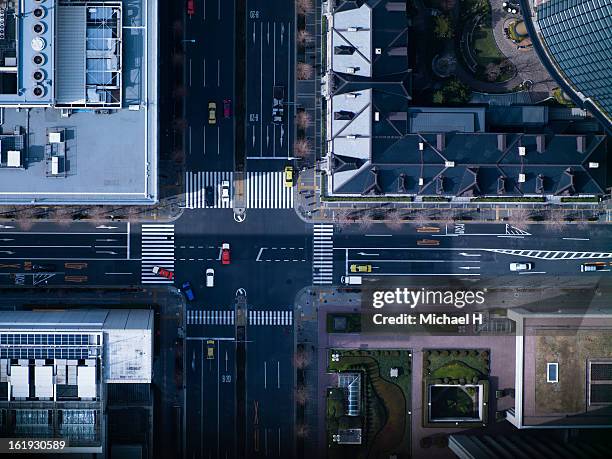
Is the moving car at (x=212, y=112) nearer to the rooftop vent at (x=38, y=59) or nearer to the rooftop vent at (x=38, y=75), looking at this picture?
the rooftop vent at (x=38, y=75)

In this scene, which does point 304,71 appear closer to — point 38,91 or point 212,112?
point 212,112

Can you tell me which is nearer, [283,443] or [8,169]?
[8,169]

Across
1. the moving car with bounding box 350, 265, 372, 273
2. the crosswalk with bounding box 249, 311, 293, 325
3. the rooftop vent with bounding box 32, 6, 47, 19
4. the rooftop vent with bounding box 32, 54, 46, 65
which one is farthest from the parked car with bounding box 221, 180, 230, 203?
the rooftop vent with bounding box 32, 6, 47, 19

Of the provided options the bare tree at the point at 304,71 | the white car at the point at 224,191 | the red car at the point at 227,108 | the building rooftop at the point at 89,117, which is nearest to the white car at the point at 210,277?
the white car at the point at 224,191

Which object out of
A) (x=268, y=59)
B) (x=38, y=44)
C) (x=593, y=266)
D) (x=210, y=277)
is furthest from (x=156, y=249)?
(x=593, y=266)

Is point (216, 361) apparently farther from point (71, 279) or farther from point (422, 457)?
point (422, 457)

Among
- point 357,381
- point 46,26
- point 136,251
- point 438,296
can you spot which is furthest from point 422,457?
point 46,26
